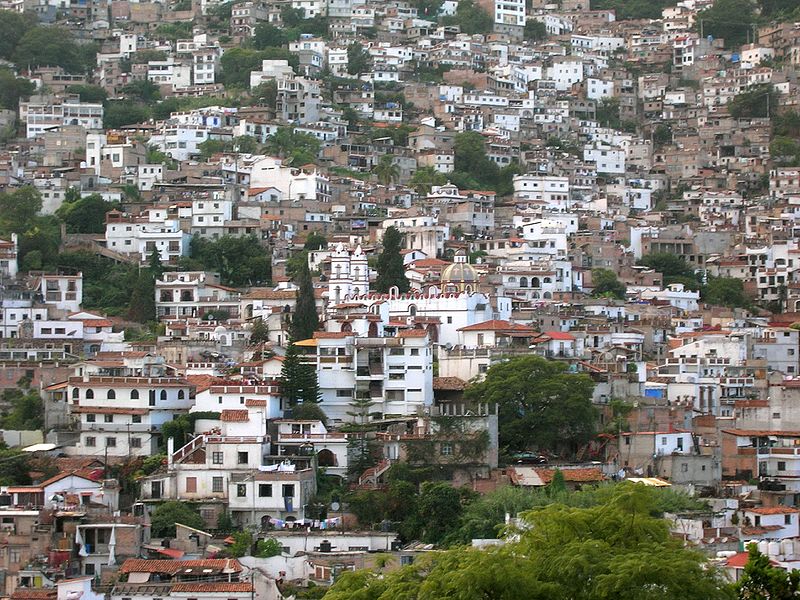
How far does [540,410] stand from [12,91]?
51.6 metres

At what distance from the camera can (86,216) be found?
258 feet

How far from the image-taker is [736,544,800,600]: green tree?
28438 mm

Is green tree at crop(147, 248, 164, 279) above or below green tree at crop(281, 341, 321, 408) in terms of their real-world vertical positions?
above

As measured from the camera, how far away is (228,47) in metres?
110

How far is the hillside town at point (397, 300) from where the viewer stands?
4634cm

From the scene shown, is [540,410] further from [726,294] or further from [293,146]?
[293,146]

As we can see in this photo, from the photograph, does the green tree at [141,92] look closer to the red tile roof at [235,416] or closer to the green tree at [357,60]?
the green tree at [357,60]

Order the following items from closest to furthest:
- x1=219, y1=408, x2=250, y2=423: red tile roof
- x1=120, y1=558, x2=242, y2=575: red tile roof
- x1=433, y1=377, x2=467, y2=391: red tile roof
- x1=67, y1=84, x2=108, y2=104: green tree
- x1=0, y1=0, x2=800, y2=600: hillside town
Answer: x1=120, y1=558, x2=242, y2=575: red tile roof → x1=0, y1=0, x2=800, y2=600: hillside town → x1=219, y1=408, x2=250, y2=423: red tile roof → x1=433, y1=377, x2=467, y2=391: red tile roof → x1=67, y1=84, x2=108, y2=104: green tree

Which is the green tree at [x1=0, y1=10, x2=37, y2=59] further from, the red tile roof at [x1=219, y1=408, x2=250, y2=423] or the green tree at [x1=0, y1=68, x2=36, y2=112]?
the red tile roof at [x1=219, y1=408, x2=250, y2=423]

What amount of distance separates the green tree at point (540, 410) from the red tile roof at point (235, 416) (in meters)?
6.89

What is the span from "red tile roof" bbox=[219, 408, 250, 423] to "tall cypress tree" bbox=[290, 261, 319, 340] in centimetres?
923

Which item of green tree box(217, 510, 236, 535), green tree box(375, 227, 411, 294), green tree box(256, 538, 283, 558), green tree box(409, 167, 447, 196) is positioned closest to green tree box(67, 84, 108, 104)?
green tree box(409, 167, 447, 196)

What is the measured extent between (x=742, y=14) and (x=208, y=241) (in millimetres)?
52144

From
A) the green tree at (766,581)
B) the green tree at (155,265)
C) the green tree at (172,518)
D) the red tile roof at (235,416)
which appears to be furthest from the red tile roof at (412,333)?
the green tree at (766,581)
